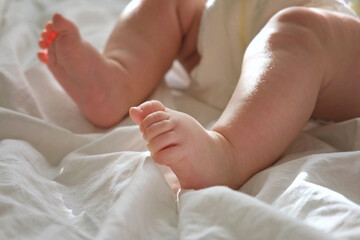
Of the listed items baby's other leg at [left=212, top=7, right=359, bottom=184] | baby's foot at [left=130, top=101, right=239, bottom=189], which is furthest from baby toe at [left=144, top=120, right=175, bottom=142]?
baby's other leg at [left=212, top=7, right=359, bottom=184]

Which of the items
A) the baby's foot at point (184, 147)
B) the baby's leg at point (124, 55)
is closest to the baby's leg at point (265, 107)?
the baby's foot at point (184, 147)

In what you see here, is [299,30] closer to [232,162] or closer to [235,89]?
[235,89]

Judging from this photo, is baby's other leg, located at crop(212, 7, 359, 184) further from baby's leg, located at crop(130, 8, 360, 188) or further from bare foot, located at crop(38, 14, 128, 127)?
bare foot, located at crop(38, 14, 128, 127)

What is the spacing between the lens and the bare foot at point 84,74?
93 cm

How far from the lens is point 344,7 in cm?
92

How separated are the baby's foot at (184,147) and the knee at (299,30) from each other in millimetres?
204

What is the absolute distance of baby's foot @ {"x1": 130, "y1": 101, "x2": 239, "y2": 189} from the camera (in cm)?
63

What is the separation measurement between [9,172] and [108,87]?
13.7 inches

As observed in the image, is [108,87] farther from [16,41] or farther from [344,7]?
[344,7]

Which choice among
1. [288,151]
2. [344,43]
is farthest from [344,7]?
[288,151]

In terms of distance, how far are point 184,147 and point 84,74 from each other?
0.37 metres

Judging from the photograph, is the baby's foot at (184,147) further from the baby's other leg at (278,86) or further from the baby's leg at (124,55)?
the baby's leg at (124,55)

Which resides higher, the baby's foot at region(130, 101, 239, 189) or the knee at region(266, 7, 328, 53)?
the knee at region(266, 7, 328, 53)

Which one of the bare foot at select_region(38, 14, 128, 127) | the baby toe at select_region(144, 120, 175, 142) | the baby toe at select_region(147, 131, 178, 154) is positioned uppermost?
the baby toe at select_region(144, 120, 175, 142)
